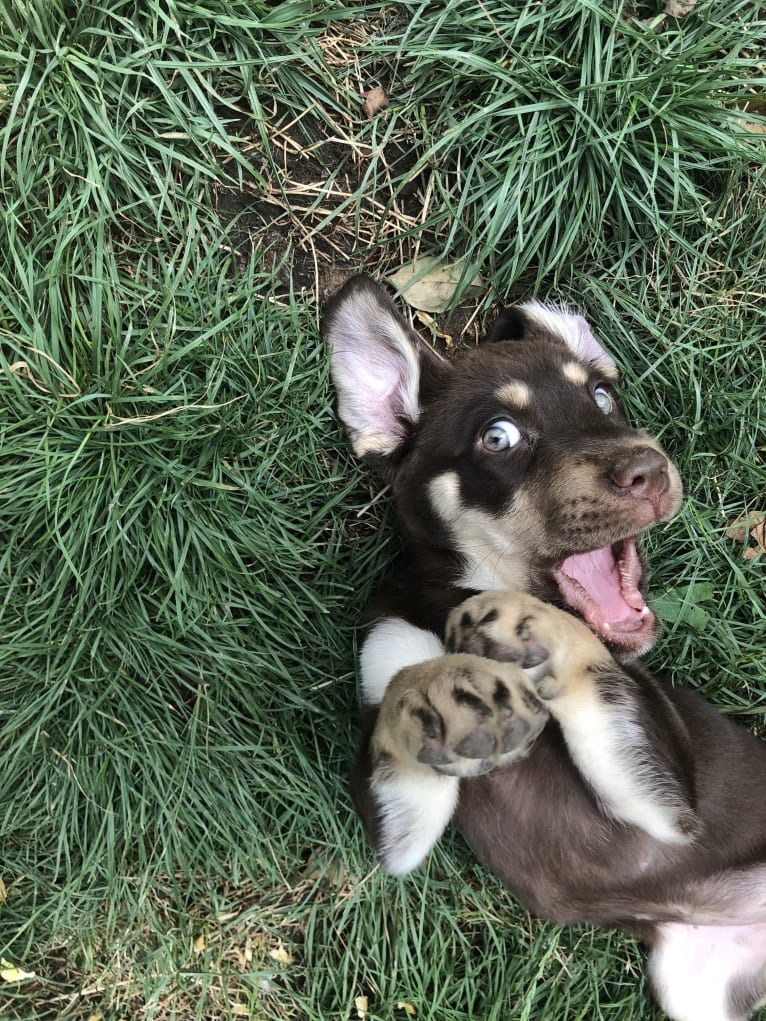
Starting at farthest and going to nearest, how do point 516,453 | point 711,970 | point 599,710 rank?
point 711,970 → point 516,453 → point 599,710

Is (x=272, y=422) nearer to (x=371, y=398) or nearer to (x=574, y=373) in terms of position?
(x=371, y=398)

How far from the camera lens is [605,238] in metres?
3.21

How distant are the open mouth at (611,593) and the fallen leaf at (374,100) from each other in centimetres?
193

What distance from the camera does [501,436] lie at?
8.42ft

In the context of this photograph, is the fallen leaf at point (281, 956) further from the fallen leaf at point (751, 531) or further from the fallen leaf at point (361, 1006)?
the fallen leaf at point (751, 531)

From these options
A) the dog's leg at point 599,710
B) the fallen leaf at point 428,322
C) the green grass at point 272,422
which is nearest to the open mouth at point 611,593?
the dog's leg at point 599,710

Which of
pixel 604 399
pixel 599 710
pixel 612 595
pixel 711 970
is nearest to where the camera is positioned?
pixel 599 710

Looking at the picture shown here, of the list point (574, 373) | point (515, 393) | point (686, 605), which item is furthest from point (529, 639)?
point (686, 605)

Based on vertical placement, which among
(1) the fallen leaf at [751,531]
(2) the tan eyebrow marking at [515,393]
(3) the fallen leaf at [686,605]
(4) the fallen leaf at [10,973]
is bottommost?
(4) the fallen leaf at [10,973]

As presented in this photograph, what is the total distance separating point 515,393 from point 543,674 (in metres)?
0.97

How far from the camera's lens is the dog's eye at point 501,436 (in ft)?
8.40

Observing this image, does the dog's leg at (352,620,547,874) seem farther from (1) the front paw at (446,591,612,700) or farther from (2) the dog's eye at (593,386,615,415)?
(2) the dog's eye at (593,386,615,415)

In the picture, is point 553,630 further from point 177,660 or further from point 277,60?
point 277,60

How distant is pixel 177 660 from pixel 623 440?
185cm
